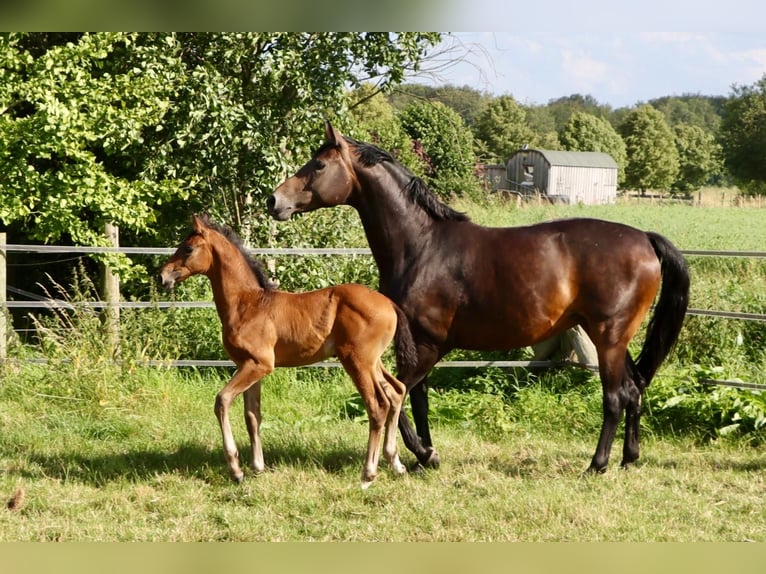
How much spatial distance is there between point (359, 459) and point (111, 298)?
12.8 ft

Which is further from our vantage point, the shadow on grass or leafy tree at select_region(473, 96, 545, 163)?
leafy tree at select_region(473, 96, 545, 163)

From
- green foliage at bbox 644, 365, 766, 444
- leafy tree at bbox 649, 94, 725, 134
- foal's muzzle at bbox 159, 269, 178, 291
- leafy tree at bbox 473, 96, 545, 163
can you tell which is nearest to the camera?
foal's muzzle at bbox 159, 269, 178, 291

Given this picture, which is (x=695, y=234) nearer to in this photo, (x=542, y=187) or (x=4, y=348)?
(x=4, y=348)

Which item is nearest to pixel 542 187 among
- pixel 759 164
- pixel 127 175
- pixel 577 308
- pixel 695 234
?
pixel 759 164

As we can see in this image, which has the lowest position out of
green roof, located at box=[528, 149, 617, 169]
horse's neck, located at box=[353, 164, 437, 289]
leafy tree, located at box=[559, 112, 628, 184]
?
horse's neck, located at box=[353, 164, 437, 289]

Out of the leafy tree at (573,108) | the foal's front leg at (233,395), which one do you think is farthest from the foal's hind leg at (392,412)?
the leafy tree at (573,108)

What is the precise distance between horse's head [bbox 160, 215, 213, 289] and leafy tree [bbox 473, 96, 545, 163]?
49081mm

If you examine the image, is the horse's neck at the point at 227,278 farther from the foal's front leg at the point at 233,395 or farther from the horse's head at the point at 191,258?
the foal's front leg at the point at 233,395

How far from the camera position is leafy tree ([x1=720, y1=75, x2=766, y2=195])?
54.7 metres

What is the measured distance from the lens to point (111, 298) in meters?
8.28

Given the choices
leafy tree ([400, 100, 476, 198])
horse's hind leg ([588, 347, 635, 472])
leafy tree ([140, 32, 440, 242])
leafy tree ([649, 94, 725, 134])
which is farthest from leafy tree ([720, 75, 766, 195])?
horse's hind leg ([588, 347, 635, 472])

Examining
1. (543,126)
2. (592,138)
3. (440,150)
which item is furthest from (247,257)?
(543,126)

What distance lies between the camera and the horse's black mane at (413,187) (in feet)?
18.2

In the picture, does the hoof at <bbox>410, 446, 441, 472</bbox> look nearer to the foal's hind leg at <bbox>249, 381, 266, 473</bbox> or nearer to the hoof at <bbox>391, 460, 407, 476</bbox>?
the hoof at <bbox>391, 460, 407, 476</bbox>
